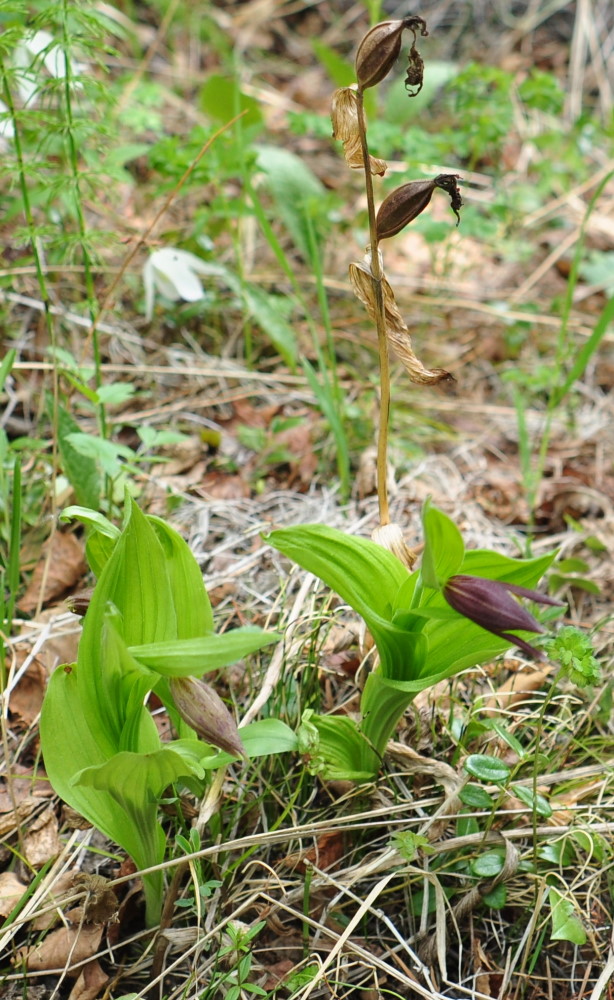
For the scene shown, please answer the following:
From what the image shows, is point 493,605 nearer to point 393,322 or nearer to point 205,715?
point 205,715

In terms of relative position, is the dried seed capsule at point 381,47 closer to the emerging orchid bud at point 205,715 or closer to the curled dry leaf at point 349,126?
the curled dry leaf at point 349,126

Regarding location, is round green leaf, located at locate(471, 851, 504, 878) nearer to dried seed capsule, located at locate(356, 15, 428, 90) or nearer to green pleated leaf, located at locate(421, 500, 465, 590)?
green pleated leaf, located at locate(421, 500, 465, 590)

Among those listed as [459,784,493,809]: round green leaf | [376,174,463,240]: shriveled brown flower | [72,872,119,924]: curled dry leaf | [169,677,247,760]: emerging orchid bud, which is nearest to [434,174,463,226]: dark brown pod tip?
[376,174,463,240]: shriveled brown flower

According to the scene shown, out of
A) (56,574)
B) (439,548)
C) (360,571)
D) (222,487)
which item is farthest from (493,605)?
(222,487)

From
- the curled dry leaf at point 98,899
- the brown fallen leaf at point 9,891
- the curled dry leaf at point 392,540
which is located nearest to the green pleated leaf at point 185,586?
the curled dry leaf at point 392,540

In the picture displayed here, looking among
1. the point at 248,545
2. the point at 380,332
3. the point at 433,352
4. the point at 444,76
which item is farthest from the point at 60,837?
the point at 444,76

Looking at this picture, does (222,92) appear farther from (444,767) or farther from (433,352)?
(444,767)
